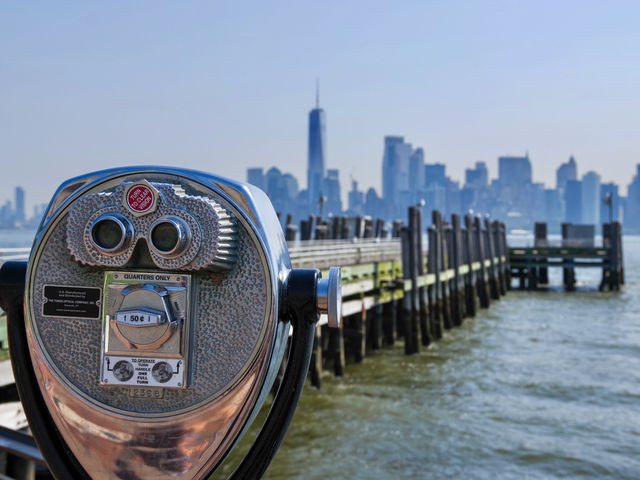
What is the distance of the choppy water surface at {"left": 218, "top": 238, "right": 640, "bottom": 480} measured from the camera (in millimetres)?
8406

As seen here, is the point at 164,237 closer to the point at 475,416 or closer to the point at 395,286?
the point at 475,416

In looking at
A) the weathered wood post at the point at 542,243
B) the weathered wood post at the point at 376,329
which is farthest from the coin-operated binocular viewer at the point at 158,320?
the weathered wood post at the point at 542,243

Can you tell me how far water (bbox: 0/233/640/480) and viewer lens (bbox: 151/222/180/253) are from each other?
6.67 m

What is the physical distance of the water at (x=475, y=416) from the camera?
27.6 feet

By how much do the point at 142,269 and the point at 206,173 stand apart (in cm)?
30

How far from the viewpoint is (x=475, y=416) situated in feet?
34.8

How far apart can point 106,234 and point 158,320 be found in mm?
265

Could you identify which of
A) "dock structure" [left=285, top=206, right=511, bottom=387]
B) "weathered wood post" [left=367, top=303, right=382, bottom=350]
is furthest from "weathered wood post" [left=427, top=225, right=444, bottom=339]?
"weathered wood post" [left=367, top=303, right=382, bottom=350]

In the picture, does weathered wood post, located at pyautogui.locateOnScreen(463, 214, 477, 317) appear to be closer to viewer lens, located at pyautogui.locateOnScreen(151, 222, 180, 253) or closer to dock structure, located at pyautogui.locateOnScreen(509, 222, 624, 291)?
dock structure, located at pyautogui.locateOnScreen(509, 222, 624, 291)

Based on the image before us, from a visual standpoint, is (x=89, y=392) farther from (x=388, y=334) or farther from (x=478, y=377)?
(x=388, y=334)

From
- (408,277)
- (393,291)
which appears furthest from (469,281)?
(393,291)

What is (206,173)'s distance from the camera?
186cm

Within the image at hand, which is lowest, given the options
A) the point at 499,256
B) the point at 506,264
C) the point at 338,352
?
the point at 338,352

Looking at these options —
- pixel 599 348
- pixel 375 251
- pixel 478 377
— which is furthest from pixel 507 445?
pixel 375 251
